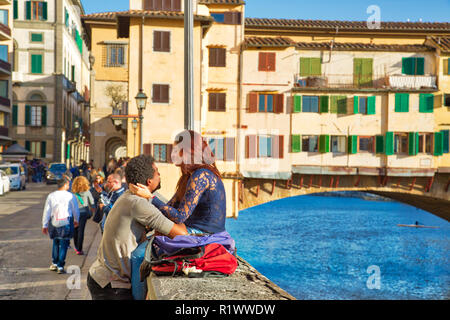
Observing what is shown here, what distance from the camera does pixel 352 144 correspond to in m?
36.8

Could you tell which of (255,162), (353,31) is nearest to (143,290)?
(255,162)

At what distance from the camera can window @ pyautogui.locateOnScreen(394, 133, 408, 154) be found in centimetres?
3700

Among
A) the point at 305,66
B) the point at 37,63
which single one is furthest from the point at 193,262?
the point at 37,63

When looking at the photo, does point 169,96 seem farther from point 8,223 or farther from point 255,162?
point 8,223

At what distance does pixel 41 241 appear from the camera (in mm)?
12516

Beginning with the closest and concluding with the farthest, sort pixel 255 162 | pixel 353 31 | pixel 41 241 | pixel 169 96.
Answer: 1. pixel 41 241
2. pixel 169 96
3. pixel 255 162
4. pixel 353 31

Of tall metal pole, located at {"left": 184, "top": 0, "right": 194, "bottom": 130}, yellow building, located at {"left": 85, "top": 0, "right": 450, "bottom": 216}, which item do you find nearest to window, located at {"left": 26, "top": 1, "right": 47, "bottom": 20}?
yellow building, located at {"left": 85, "top": 0, "right": 450, "bottom": 216}

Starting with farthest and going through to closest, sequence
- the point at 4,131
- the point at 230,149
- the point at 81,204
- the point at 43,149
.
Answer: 1. the point at 43,149
2. the point at 4,131
3. the point at 230,149
4. the point at 81,204

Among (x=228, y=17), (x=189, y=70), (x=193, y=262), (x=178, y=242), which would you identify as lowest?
(x=193, y=262)

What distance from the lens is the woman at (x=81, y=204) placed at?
35.5ft

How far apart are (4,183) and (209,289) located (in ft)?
88.3

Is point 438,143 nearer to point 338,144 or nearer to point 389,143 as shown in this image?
point 389,143

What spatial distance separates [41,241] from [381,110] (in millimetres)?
29142

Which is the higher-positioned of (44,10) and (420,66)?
(44,10)
